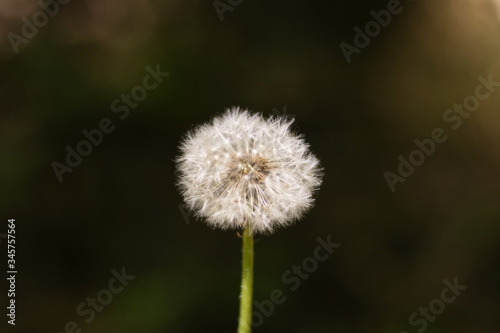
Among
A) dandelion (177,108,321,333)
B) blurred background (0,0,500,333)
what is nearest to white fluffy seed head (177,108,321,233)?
dandelion (177,108,321,333)

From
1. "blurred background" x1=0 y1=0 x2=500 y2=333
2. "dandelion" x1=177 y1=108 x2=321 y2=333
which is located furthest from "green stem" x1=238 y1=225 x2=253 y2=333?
"blurred background" x1=0 y1=0 x2=500 y2=333

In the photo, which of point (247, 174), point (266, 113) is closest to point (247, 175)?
point (247, 174)

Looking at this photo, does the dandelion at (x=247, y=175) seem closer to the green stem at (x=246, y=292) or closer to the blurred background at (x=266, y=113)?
the green stem at (x=246, y=292)

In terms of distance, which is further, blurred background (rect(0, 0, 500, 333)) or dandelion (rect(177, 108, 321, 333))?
blurred background (rect(0, 0, 500, 333))

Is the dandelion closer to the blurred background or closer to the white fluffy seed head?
the white fluffy seed head

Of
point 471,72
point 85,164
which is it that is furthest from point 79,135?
point 471,72

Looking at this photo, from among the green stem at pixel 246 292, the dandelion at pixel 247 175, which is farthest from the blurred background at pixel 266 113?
the green stem at pixel 246 292

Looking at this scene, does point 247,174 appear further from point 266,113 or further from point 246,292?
point 266,113

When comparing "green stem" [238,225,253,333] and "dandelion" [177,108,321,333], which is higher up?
"dandelion" [177,108,321,333]
